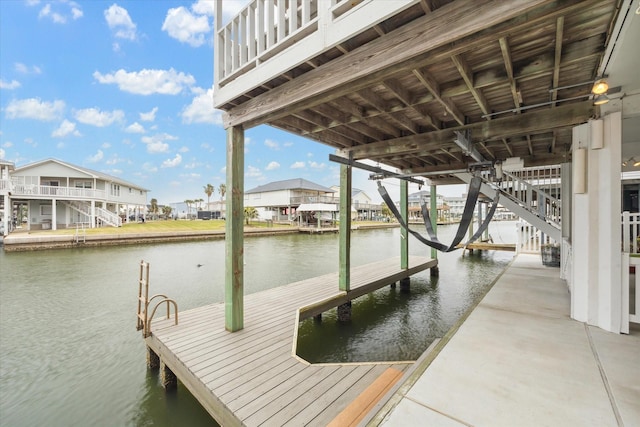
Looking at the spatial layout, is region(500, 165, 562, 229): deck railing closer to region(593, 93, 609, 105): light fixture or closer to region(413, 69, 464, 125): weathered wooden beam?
region(593, 93, 609, 105): light fixture

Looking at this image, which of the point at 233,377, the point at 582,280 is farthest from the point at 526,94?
the point at 233,377

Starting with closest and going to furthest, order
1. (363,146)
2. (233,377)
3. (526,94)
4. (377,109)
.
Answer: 1. (233,377)
2. (526,94)
3. (377,109)
4. (363,146)

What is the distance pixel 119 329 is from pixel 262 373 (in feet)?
12.7

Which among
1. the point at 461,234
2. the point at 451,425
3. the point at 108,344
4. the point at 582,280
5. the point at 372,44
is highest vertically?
the point at 372,44

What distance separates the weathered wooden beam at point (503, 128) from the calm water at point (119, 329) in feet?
10.8

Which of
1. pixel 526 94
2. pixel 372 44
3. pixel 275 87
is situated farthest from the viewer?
pixel 526 94

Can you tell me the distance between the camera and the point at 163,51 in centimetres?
4762

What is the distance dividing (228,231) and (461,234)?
3437mm

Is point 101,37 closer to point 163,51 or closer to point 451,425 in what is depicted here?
point 163,51

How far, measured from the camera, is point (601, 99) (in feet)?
8.56

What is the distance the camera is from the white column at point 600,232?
2.61 m

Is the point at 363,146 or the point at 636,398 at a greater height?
the point at 363,146

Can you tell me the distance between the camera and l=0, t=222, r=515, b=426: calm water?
2883 mm

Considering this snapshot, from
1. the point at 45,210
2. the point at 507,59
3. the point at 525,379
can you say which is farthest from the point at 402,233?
the point at 45,210
